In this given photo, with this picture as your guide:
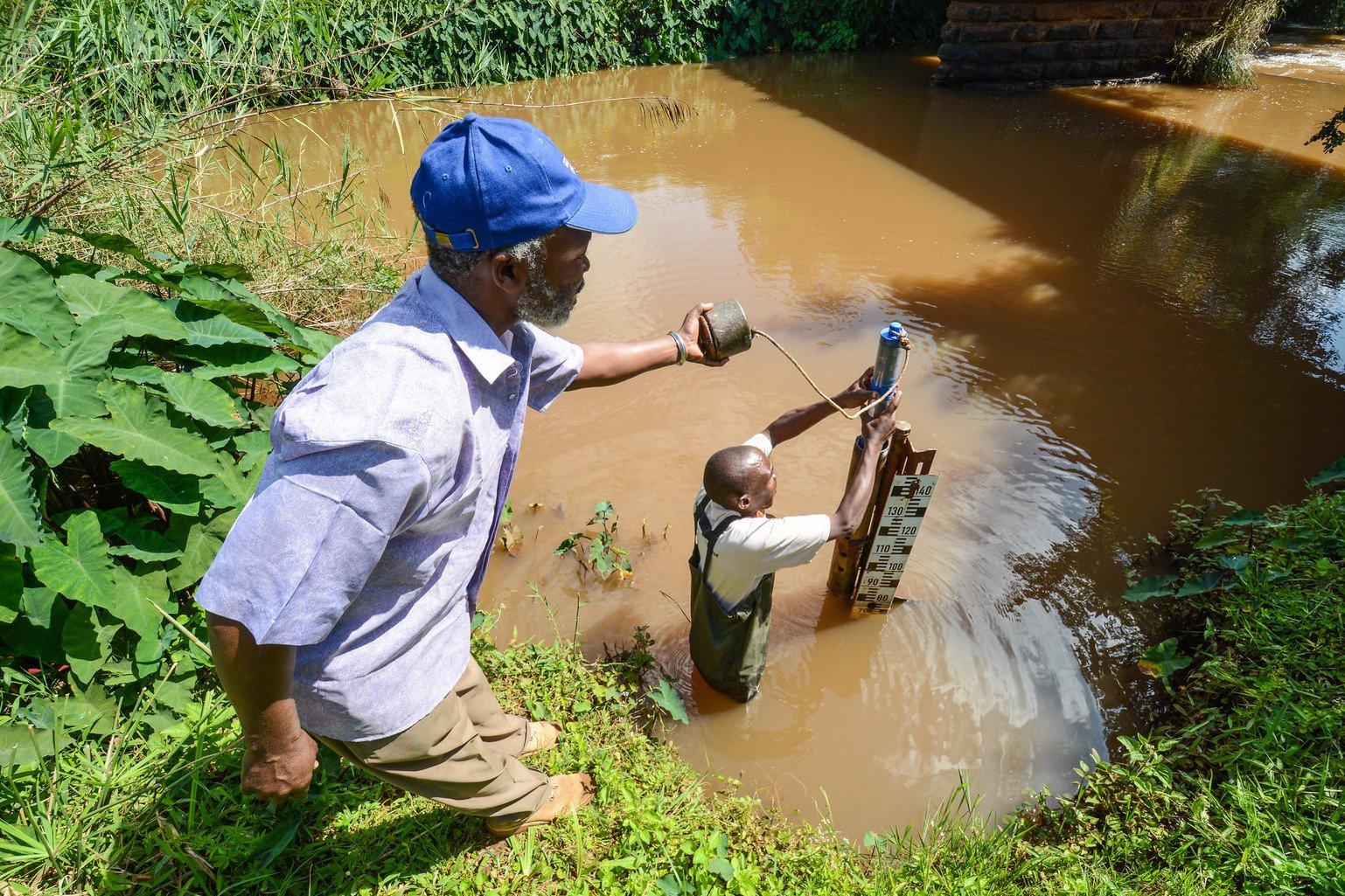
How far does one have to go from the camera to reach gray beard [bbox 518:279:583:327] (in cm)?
159

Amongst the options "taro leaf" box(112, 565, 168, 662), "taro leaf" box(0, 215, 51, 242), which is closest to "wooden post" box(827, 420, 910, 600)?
"taro leaf" box(112, 565, 168, 662)

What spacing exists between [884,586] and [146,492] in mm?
2941

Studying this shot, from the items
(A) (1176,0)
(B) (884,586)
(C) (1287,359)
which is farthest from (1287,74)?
(B) (884,586)

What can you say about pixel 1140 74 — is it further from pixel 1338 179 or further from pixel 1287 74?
pixel 1338 179

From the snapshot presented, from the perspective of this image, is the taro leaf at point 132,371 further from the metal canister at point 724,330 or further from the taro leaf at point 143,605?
the metal canister at point 724,330

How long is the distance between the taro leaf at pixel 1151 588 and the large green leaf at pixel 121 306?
411 centimetres

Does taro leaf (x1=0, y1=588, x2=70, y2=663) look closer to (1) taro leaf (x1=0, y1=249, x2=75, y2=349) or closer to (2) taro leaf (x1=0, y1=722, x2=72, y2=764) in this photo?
(2) taro leaf (x1=0, y1=722, x2=72, y2=764)

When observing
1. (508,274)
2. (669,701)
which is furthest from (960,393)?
(508,274)

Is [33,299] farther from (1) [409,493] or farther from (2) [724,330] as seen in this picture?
(2) [724,330]

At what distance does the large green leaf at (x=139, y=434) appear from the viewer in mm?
2326

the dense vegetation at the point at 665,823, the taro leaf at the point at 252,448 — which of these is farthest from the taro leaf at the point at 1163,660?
the taro leaf at the point at 252,448

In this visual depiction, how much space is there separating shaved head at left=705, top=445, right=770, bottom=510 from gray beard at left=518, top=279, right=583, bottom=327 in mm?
855

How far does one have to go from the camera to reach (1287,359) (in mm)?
4957

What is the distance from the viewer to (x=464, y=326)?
1.49 metres
